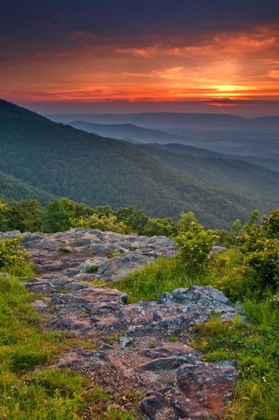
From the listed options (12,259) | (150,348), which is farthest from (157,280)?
A: (12,259)

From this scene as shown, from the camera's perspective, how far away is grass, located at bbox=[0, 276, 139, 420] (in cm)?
451

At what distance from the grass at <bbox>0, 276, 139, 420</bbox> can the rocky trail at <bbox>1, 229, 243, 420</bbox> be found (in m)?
0.25

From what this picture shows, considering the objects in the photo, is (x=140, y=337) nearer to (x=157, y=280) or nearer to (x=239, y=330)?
(x=239, y=330)

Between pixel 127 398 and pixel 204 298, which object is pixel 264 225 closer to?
pixel 204 298

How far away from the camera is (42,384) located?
503 cm

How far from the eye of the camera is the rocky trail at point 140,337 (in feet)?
16.4

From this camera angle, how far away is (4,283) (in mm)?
8805

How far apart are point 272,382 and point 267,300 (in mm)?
2293

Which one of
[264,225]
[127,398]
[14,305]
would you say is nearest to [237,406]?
[127,398]

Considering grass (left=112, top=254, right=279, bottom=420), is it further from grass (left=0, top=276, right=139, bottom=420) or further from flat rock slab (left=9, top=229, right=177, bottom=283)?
grass (left=0, top=276, right=139, bottom=420)

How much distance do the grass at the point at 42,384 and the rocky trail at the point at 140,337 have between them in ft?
0.82

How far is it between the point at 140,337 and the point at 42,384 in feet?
6.99

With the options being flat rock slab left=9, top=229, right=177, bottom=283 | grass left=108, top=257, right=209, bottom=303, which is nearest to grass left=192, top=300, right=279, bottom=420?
grass left=108, top=257, right=209, bottom=303

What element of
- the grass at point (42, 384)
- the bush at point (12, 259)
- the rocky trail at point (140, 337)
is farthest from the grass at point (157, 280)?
the bush at point (12, 259)
